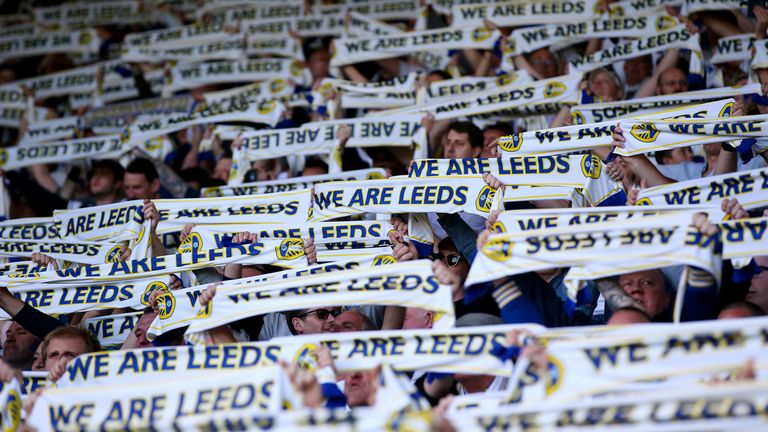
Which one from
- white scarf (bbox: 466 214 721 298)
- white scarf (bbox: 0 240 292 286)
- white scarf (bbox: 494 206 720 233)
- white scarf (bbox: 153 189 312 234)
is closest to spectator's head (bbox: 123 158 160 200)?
white scarf (bbox: 153 189 312 234)

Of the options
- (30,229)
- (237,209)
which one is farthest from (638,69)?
(30,229)

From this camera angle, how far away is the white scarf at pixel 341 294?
5793mm

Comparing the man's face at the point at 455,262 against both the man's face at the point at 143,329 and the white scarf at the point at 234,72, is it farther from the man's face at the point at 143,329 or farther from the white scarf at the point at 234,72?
the white scarf at the point at 234,72

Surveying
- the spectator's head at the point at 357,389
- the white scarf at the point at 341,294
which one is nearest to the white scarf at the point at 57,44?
the white scarf at the point at 341,294

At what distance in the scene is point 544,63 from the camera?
979 centimetres

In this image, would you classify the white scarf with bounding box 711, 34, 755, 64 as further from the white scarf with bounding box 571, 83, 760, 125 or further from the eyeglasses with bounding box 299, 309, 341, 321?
the eyeglasses with bounding box 299, 309, 341, 321

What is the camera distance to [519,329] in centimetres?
532

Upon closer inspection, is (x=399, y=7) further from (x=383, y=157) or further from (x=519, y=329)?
(x=519, y=329)

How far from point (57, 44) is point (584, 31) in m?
6.55

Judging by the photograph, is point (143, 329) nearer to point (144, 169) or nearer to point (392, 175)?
point (144, 169)

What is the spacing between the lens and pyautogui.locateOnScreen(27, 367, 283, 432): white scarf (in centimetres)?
529

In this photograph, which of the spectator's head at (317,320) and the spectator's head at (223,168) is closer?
the spectator's head at (317,320)

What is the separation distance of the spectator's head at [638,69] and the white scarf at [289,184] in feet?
8.80

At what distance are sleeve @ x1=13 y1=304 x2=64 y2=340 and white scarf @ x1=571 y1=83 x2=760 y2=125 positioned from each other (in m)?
4.18
